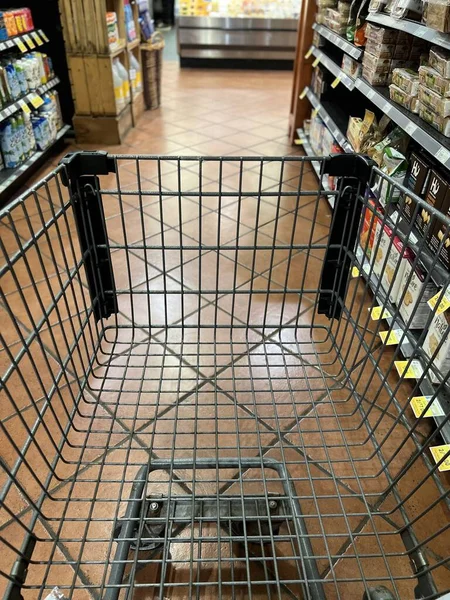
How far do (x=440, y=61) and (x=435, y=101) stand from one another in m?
0.13

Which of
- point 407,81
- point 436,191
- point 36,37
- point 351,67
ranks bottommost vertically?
point 436,191

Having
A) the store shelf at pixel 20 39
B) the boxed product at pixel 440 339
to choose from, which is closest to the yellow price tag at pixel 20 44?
the store shelf at pixel 20 39

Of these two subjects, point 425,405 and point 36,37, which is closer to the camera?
point 425,405

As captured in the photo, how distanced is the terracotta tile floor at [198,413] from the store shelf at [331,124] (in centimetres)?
48

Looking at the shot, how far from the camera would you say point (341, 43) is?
8.55 feet

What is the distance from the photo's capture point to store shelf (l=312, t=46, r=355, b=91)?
7.98 feet

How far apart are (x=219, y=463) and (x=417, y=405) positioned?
757mm

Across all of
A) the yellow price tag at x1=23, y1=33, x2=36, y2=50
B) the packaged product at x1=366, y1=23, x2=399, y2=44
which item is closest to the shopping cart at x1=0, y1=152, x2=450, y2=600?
the packaged product at x1=366, y1=23, x2=399, y2=44

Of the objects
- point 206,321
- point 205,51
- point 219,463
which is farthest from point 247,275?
point 205,51

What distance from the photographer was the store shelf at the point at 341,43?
2346 mm

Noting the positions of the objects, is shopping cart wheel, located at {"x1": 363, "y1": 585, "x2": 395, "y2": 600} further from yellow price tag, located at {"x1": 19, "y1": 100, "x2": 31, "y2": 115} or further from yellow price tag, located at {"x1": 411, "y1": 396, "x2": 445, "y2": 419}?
yellow price tag, located at {"x1": 19, "y1": 100, "x2": 31, "y2": 115}

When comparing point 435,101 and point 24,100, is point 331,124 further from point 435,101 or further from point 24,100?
point 24,100

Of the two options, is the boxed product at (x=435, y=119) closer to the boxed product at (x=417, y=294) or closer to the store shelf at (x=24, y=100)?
the boxed product at (x=417, y=294)

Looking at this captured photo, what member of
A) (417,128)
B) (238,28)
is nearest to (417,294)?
(417,128)
